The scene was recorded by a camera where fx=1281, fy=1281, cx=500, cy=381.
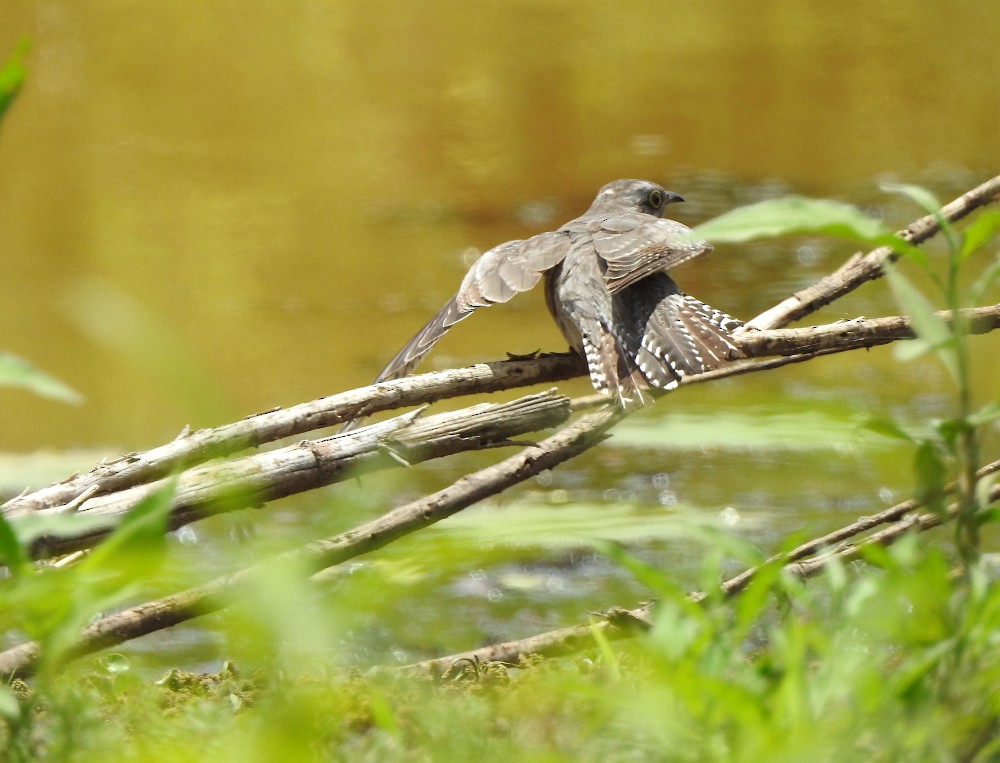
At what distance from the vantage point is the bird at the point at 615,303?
3.89 m

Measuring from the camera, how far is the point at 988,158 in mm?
10602

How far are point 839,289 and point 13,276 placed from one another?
7187 millimetres

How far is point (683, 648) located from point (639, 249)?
2.45 meters

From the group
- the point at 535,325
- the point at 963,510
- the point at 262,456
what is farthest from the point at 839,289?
the point at 535,325

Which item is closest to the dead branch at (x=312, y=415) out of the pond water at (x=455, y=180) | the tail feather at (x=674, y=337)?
the tail feather at (x=674, y=337)

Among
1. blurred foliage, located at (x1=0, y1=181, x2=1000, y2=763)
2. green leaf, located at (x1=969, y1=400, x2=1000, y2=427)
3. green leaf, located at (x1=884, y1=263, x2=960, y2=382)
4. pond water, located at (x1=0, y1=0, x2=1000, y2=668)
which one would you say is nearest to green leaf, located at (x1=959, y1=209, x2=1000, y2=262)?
blurred foliage, located at (x1=0, y1=181, x2=1000, y2=763)

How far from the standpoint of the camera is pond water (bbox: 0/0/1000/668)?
7.06 m

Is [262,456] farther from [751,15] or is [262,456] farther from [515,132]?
[751,15]

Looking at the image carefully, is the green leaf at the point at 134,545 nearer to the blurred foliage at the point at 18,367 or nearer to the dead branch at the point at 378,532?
the blurred foliage at the point at 18,367

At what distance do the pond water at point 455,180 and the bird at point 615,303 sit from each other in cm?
152

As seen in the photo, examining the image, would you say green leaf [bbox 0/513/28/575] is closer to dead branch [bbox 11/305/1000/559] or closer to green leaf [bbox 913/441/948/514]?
dead branch [bbox 11/305/1000/559]

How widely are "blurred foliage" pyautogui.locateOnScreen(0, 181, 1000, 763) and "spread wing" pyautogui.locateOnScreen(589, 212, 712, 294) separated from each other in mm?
1998

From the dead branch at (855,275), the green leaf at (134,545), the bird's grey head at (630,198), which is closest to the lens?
the green leaf at (134,545)

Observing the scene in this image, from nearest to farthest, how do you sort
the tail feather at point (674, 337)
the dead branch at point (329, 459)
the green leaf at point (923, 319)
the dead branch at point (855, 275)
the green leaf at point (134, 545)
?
the green leaf at point (134, 545), the green leaf at point (923, 319), the dead branch at point (329, 459), the tail feather at point (674, 337), the dead branch at point (855, 275)
